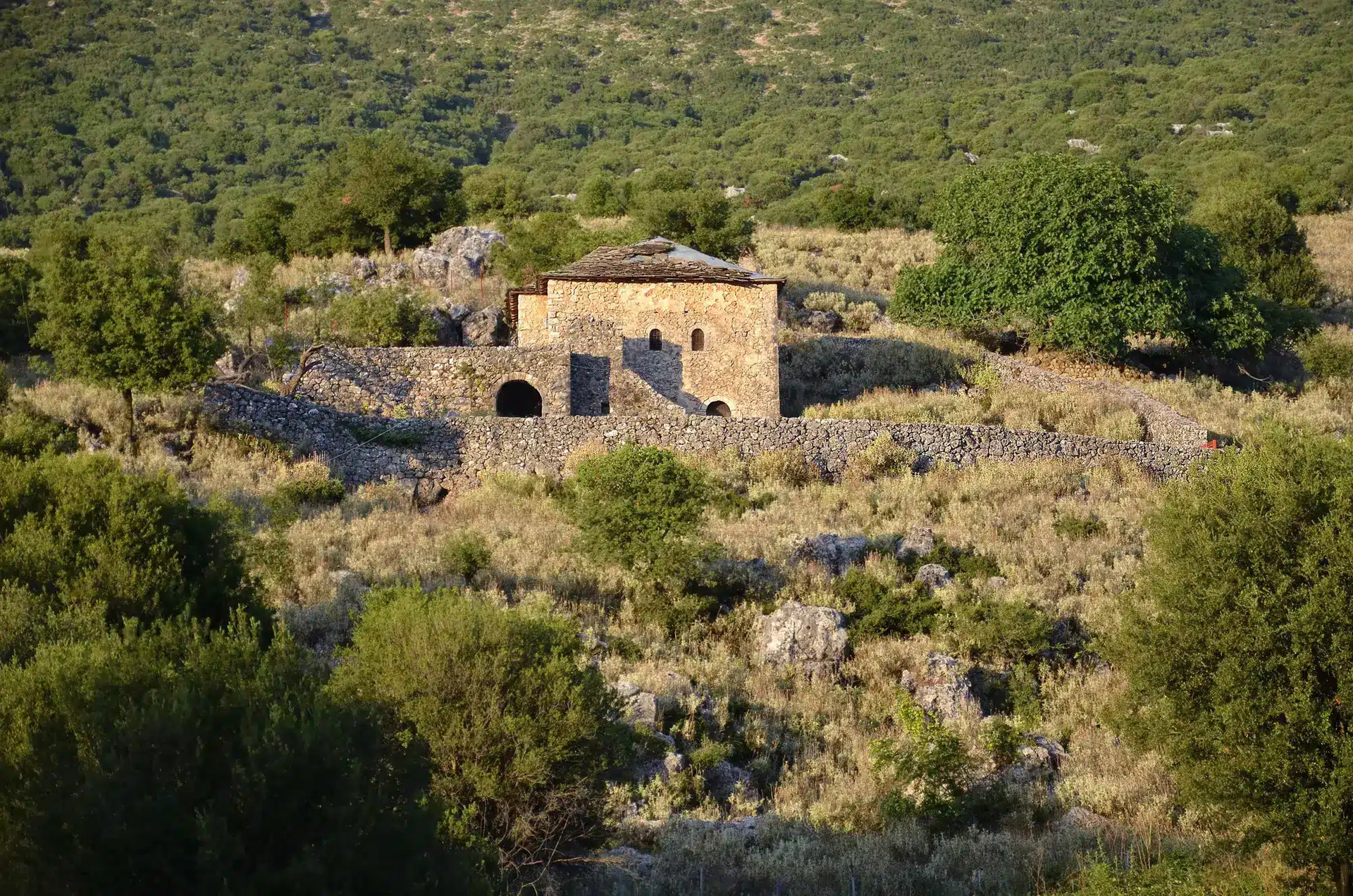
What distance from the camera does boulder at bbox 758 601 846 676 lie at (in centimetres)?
1655

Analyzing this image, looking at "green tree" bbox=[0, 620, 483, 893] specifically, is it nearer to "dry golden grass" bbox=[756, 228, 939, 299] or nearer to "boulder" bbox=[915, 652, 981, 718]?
"boulder" bbox=[915, 652, 981, 718]

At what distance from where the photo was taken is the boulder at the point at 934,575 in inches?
742

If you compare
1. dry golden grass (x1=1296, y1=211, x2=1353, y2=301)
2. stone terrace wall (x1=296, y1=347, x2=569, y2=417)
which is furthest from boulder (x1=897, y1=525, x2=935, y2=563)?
dry golden grass (x1=1296, y1=211, x2=1353, y2=301)

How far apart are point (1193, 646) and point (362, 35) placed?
12119 centimetres

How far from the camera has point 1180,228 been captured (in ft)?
117

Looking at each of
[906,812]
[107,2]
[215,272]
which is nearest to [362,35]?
[107,2]

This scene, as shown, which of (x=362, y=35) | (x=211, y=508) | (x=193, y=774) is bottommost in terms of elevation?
(x=211, y=508)

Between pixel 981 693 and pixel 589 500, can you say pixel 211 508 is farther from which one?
pixel 981 693

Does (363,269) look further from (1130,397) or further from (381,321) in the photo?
(1130,397)

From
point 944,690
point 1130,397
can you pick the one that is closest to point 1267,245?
point 1130,397

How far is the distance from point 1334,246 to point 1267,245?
1057cm

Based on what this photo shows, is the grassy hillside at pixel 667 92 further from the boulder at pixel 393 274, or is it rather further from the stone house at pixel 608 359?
the stone house at pixel 608 359

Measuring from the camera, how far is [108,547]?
1322 cm

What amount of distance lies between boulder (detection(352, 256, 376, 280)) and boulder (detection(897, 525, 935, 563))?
22.0 meters
